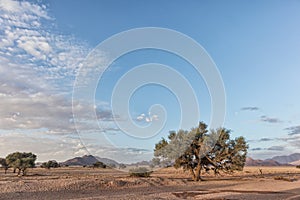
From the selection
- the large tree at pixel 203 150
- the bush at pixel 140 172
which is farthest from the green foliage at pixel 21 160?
the large tree at pixel 203 150

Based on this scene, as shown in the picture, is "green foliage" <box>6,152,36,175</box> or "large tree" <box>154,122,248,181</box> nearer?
"large tree" <box>154,122,248,181</box>

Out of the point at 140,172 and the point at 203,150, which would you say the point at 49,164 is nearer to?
the point at 140,172

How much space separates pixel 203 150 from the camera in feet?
138

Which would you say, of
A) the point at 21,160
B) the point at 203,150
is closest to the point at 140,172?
the point at 203,150

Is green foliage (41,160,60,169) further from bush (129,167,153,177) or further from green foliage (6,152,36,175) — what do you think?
bush (129,167,153,177)

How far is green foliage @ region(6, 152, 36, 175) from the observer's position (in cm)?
5562

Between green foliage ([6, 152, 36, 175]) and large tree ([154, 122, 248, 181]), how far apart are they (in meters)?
26.5

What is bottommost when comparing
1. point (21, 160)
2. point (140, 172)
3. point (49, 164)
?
point (140, 172)

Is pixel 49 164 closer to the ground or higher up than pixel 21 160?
higher up

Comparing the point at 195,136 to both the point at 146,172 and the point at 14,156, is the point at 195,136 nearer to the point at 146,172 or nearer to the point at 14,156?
the point at 146,172

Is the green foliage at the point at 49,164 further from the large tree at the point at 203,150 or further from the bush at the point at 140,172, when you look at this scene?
the large tree at the point at 203,150

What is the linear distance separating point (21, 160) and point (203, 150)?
109 feet

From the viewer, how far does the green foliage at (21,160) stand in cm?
5562

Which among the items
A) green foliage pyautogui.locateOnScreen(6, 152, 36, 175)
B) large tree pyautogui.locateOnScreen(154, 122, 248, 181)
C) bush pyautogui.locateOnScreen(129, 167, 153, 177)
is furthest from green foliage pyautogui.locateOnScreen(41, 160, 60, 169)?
large tree pyautogui.locateOnScreen(154, 122, 248, 181)
